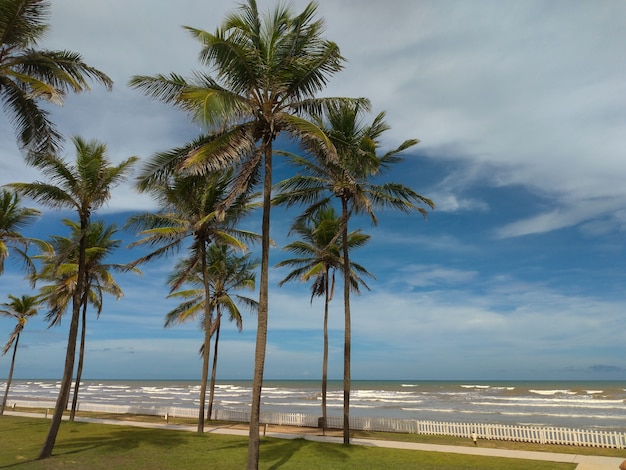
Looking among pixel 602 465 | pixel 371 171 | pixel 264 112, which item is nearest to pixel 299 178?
pixel 371 171

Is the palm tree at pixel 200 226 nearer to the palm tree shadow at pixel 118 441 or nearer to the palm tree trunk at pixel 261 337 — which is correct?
the palm tree shadow at pixel 118 441

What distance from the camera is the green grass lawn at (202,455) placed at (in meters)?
12.3

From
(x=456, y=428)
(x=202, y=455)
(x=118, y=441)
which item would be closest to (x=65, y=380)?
(x=118, y=441)

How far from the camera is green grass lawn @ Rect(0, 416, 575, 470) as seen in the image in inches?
484

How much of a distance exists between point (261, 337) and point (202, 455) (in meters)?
5.77

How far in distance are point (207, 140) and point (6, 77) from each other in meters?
4.88

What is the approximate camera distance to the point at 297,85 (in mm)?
11297

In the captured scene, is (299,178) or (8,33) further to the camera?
(299,178)

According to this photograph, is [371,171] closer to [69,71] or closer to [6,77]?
[69,71]

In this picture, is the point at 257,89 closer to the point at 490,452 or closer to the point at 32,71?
the point at 32,71

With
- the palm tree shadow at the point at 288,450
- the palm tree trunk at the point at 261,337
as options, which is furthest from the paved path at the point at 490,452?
the palm tree trunk at the point at 261,337

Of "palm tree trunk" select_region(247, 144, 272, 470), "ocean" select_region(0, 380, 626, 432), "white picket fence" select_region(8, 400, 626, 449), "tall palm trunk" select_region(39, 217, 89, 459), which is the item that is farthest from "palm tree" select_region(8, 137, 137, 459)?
"ocean" select_region(0, 380, 626, 432)

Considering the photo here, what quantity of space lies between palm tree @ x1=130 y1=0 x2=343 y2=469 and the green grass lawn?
3909 millimetres

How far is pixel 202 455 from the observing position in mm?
13711
